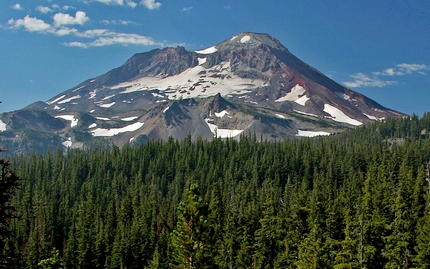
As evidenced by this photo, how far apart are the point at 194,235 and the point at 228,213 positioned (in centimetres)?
5730

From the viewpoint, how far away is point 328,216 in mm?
65312

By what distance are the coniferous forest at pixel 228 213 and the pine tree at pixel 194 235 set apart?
0.06 meters

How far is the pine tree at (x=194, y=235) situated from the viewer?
25.5m

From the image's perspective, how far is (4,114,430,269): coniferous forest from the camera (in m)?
39.0

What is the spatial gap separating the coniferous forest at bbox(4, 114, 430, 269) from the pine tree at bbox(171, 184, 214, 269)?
57 mm

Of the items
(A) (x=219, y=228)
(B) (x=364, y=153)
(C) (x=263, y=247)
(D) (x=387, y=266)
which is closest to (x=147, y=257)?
(A) (x=219, y=228)

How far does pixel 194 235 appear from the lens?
25562 mm

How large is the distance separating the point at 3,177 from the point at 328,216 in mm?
55203

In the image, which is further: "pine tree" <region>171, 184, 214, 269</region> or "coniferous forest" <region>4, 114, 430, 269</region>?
"coniferous forest" <region>4, 114, 430, 269</region>

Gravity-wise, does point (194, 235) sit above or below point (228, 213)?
above

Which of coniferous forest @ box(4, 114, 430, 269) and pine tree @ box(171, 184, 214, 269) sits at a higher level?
pine tree @ box(171, 184, 214, 269)

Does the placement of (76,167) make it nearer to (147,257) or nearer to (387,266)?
(147,257)

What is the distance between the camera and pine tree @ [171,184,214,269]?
2550 cm

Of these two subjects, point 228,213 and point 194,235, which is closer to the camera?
point 194,235
